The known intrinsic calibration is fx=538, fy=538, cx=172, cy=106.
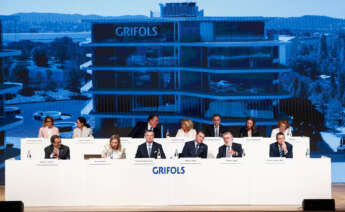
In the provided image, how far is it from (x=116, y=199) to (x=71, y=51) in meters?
7.19

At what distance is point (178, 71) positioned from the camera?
14.8 m

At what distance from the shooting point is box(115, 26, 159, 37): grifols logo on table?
1436 centimetres

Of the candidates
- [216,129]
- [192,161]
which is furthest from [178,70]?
[192,161]

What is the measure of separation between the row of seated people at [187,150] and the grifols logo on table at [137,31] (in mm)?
6590

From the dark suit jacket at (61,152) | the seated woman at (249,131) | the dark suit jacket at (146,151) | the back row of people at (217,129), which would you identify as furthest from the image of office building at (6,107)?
the seated woman at (249,131)

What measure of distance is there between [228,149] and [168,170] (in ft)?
3.72

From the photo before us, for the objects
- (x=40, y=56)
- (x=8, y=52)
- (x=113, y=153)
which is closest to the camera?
(x=113, y=153)

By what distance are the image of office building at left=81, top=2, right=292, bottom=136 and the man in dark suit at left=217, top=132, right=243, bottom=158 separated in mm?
6031

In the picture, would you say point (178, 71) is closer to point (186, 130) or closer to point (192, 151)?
point (186, 130)

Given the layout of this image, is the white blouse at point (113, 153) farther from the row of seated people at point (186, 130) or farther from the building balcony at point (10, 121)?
the building balcony at point (10, 121)

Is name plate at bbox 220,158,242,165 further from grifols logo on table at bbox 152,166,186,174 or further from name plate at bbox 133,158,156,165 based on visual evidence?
name plate at bbox 133,158,156,165

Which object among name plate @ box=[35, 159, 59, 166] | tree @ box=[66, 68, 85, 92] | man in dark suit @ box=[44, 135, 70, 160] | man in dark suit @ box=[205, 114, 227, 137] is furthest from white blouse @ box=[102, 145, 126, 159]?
tree @ box=[66, 68, 85, 92]

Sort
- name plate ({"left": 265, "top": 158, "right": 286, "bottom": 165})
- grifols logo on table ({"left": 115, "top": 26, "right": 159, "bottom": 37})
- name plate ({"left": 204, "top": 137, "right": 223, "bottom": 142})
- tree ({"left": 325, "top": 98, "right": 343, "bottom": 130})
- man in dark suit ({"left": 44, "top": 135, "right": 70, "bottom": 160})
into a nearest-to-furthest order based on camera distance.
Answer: name plate ({"left": 265, "top": 158, "right": 286, "bottom": 165}) → man in dark suit ({"left": 44, "top": 135, "right": 70, "bottom": 160}) → name plate ({"left": 204, "top": 137, "right": 223, "bottom": 142}) → tree ({"left": 325, "top": 98, "right": 343, "bottom": 130}) → grifols logo on table ({"left": 115, "top": 26, "right": 159, "bottom": 37})

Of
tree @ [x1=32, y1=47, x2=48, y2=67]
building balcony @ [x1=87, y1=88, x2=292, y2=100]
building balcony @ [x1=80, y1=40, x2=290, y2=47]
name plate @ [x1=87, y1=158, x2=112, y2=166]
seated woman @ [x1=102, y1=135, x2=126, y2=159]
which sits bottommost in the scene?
name plate @ [x1=87, y1=158, x2=112, y2=166]
